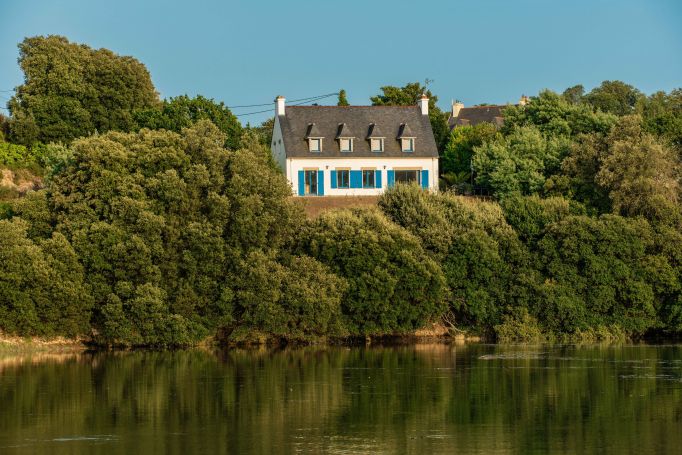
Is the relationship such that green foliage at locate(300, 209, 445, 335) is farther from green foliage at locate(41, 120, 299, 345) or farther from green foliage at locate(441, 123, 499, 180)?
green foliage at locate(441, 123, 499, 180)

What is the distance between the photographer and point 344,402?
3775cm

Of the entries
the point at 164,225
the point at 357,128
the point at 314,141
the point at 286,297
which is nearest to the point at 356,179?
the point at 314,141

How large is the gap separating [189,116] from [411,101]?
89.5 ft

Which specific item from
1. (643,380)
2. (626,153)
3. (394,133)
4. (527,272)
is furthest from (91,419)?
(394,133)

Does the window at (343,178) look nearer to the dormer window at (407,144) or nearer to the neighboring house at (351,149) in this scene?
the neighboring house at (351,149)

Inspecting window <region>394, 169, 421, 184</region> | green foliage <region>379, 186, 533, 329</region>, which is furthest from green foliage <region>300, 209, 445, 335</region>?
window <region>394, 169, 421, 184</region>

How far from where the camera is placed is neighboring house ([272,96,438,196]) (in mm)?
82938

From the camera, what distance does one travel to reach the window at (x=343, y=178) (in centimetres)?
→ 8306

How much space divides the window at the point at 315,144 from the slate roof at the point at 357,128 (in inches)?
9.9

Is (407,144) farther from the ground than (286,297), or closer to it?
farther from the ground

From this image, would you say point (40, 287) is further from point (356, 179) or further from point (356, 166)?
point (356, 166)

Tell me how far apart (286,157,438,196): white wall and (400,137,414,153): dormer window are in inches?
30.7

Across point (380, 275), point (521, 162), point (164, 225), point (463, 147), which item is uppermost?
point (463, 147)

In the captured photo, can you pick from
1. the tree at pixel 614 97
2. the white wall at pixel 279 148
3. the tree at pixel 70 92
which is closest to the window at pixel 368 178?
the white wall at pixel 279 148
